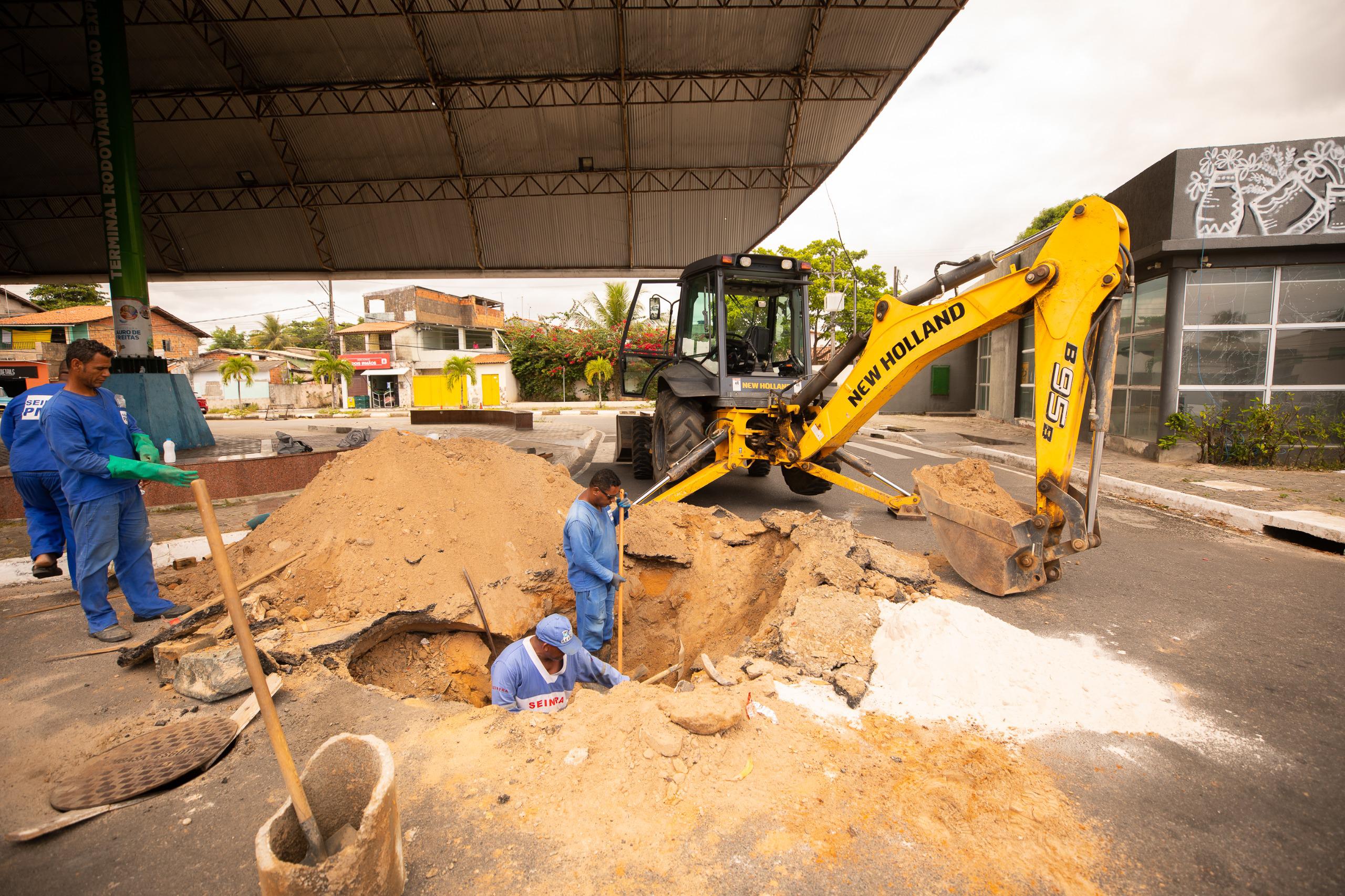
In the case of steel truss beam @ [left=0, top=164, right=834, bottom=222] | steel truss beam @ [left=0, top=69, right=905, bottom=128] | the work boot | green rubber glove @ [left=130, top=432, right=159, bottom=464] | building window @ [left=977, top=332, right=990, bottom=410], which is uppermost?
steel truss beam @ [left=0, top=69, right=905, bottom=128]

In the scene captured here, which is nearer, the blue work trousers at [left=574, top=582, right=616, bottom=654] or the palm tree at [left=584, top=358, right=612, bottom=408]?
the blue work trousers at [left=574, top=582, right=616, bottom=654]

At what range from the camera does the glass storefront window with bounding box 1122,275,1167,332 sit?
11.0 meters

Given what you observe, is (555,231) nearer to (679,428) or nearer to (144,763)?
(679,428)

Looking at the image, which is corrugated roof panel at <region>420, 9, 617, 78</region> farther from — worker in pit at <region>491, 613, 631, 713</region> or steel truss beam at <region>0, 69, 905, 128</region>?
worker in pit at <region>491, 613, 631, 713</region>

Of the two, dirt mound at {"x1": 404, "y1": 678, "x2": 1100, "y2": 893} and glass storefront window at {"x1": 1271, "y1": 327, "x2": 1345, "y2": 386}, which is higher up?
glass storefront window at {"x1": 1271, "y1": 327, "x2": 1345, "y2": 386}

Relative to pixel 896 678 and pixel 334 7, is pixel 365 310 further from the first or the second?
pixel 896 678

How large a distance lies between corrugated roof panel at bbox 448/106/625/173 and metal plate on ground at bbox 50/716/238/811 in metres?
12.3

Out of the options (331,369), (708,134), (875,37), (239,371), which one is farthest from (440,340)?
(875,37)

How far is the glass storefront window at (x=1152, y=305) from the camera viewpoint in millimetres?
10984

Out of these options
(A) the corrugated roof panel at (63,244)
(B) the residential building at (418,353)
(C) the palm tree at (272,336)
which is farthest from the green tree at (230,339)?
(A) the corrugated roof panel at (63,244)

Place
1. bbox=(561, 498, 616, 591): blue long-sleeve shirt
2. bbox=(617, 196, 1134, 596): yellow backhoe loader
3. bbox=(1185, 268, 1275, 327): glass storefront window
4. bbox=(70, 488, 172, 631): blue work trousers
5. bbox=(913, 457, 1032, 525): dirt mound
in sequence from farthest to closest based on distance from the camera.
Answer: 1. bbox=(1185, 268, 1275, 327): glass storefront window
2. bbox=(913, 457, 1032, 525): dirt mound
3. bbox=(561, 498, 616, 591): blue long-sleeve shirt
4. bbox=(617, 196, 1134, 596): yellow backhoe loader
5. bbox=(70, 488, 172, 631): blue work trousers

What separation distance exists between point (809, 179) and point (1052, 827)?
1406cm

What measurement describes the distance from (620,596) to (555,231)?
1242 cm

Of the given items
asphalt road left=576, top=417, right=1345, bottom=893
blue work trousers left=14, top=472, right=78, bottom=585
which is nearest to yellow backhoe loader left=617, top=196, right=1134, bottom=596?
asphalt road left=576, top=417, right=1345, bottom=893
